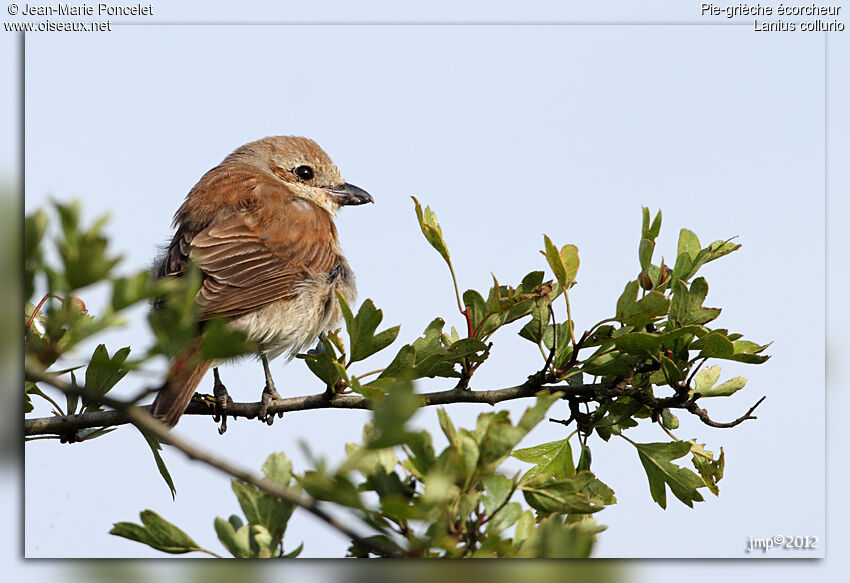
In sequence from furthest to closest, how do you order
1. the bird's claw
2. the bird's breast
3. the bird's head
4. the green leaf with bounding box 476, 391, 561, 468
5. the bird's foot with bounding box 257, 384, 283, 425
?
the bird's head, the bird's breast, the bird's claw, the bird's foot with bounding box 257, 384, 283, 425, the green leaf with bounding box 476, 391, 561, 468

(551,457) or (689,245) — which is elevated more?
(689,245)

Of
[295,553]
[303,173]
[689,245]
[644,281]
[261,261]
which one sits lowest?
[295,553]

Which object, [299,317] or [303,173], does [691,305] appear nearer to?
[299,317]

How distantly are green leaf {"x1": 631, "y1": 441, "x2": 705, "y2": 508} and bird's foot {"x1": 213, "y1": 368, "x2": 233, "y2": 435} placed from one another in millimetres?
1861

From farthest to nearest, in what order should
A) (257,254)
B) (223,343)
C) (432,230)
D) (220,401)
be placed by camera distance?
(257,254), (220,401), (432,230), (223,343)

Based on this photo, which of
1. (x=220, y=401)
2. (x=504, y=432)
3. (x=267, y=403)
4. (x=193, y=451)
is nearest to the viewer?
(x=193, y=451)

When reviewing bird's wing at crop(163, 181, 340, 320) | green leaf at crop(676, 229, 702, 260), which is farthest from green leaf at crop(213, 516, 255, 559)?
bird's wing at crop(163, 181, 340, 320)

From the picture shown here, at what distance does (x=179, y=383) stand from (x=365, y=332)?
121 cm

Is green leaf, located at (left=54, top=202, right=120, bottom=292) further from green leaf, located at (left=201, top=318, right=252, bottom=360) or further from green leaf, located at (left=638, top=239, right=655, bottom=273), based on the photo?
green leaf, located at (left=638, top=239, right=655, bottom=273)

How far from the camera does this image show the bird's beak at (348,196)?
20.0ft

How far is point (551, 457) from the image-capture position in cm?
298

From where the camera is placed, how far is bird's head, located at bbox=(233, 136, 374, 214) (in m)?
6.08

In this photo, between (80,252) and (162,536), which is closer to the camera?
(80,252)

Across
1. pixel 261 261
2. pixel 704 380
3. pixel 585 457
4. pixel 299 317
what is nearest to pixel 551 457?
pixel 585 457
